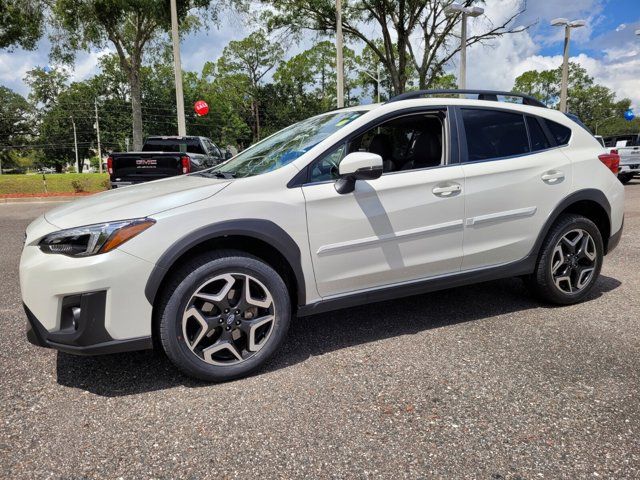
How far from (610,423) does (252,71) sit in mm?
57274

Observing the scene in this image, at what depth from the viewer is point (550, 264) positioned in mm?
3799

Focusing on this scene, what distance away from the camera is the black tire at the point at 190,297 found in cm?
259

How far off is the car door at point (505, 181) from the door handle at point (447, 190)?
0.29 feet

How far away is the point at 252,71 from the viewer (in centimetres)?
5491

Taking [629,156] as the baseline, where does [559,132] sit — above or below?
below

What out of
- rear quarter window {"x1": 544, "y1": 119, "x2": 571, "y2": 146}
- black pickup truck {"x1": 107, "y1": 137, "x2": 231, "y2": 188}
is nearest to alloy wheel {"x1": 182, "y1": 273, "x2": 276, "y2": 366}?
rear quarter window {"x1": 544, "y1": 119, "x2": 571, "y2": 146}

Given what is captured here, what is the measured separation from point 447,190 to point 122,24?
61.9 ft

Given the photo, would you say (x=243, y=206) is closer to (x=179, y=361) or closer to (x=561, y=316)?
(x=179, y=361)

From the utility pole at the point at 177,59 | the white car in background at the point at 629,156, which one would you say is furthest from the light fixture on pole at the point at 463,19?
the utility pole at the point at 177,59

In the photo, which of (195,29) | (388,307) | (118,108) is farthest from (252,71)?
(388,307)

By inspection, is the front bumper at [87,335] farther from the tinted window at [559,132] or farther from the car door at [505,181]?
the tinted window at [559,132]

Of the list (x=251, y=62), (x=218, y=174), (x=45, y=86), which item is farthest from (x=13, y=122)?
(x=218, y=174)

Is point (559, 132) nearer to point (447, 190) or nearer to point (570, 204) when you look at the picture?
point (570, 204)

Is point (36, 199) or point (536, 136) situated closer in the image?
point (536, 136)
